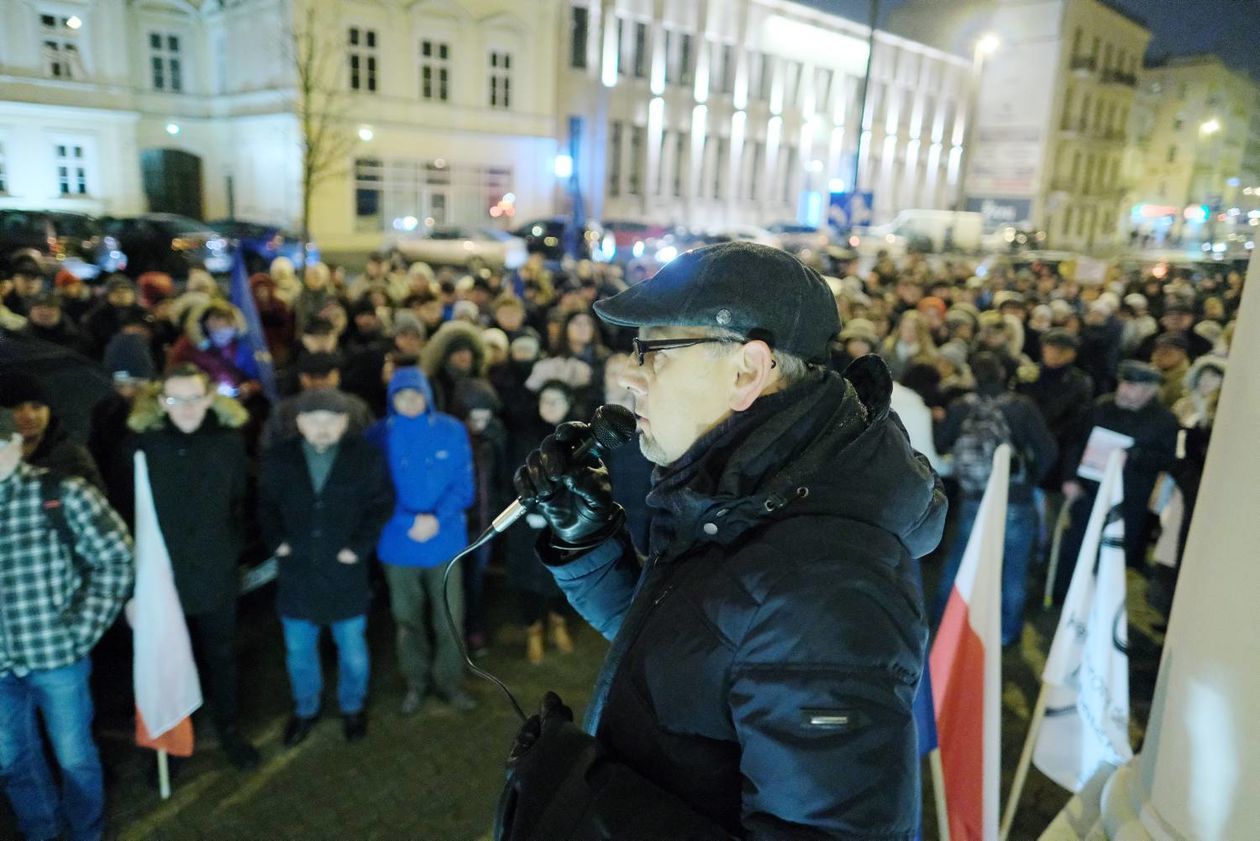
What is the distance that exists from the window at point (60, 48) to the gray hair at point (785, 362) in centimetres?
761

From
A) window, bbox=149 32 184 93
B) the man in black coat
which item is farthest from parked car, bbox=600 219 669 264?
the man in black coat

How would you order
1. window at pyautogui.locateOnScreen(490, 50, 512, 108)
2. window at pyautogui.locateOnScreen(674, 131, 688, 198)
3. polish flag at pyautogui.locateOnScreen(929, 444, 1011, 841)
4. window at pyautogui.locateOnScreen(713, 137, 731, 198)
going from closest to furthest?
polish flag at pyautogui.locateOnScreen(929, 444, 1011, 841) → window at pyautogui.locateOnScreen(490, 50, 512, 108) → window at pyautogui.locateOnScreen(674, 131, 688, 198) → window at pyautogui.locateOnScreen(713, 137, 731, 198)

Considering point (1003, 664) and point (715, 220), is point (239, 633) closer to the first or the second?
point (1003, 664)

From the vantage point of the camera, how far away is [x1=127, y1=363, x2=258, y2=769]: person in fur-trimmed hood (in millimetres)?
4012

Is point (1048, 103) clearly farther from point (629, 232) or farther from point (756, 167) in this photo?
point (629, 232)

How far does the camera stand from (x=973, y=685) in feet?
11.7

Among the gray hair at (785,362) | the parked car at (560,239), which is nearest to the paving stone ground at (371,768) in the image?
the gray hair at (785,362)

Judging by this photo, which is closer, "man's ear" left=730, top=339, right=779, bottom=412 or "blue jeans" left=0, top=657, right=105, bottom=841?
"man's ear" left=730, top=339, right=779, bottom=412

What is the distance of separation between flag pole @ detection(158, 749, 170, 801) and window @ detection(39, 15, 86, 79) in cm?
586

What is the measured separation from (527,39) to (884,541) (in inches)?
1287

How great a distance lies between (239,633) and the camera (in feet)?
18.1

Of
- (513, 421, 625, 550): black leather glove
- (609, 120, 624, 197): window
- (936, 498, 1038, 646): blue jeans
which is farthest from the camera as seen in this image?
(609, 120, 624, 197): window

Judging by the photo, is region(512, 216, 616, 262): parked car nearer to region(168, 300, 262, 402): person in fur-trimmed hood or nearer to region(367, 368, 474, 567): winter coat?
region(168, 300, 262, 402): person in fur-trimmed hood

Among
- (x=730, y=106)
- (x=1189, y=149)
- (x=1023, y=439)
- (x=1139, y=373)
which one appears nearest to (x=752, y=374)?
(x=1023, y=439)
